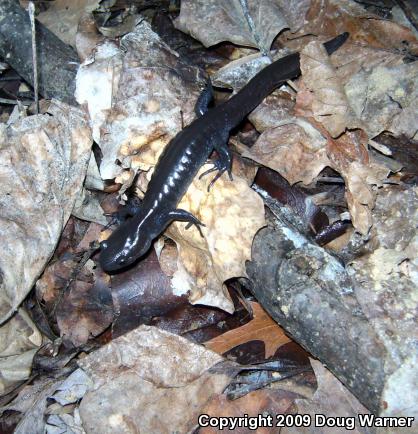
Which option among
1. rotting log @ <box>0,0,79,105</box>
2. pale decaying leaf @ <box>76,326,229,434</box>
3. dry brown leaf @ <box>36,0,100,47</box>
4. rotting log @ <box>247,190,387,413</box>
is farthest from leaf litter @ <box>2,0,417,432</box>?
dry brown leaf @ <box>36,0,100,47</box>

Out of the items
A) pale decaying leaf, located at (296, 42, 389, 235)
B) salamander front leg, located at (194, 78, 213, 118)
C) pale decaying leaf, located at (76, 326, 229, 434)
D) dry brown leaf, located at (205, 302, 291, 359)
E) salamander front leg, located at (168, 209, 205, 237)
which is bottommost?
pale decaying leaf, located at (76, 326, 229, 434)

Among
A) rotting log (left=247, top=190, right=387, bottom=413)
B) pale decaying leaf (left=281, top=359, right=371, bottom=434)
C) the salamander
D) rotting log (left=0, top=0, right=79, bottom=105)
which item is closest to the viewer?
rotting log (left=247, top=190, right=387, bottom=413)

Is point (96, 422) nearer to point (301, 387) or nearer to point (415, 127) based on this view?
point (301, 387)

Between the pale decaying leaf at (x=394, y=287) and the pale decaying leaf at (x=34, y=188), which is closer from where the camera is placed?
the pale decaying leaf at (x=394, y=287)

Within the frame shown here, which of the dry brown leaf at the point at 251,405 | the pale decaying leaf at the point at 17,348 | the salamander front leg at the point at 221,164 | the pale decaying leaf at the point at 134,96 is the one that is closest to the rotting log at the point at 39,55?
the pale decaying leaf at the point at 134,96

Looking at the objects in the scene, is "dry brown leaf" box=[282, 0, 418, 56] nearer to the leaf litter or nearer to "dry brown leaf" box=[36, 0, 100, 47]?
the leaf litter

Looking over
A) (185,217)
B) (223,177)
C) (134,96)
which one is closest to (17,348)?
(185,217)

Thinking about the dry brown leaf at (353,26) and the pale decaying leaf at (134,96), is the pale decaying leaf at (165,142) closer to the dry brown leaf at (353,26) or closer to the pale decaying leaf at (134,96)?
the pale decaying leaf at (134,96)
